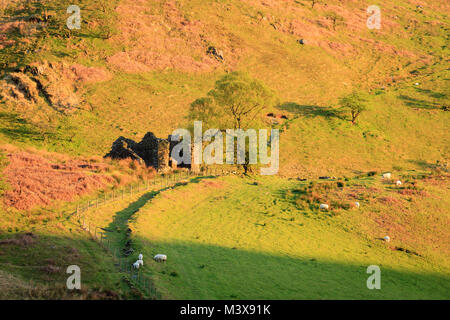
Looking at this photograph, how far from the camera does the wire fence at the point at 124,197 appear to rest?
21.6 metres

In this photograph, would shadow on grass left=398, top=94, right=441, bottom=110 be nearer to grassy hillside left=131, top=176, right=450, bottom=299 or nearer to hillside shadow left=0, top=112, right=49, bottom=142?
grassy hillside left=131, top=176, right=450, bottom=299

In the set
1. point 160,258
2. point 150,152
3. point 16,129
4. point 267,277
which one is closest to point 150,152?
point 150,152

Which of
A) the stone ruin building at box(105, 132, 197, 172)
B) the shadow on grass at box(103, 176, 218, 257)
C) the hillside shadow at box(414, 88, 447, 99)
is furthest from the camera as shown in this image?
the hillside shadow at box(414, 88, 447, 99)

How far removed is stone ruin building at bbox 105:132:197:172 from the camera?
163 ft

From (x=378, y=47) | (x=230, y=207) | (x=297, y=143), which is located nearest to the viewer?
(x=230, y=207)

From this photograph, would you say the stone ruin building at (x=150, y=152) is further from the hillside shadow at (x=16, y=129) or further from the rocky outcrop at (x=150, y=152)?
the hillside shadow at (x=16, y=129)

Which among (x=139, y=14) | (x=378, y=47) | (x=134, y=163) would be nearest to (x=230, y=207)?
(x=134, y=163)

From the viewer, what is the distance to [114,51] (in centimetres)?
7950

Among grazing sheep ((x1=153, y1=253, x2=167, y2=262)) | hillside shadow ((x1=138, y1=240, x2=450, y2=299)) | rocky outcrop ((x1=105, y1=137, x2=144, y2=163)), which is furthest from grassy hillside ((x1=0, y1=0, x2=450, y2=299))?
rocky outcrop ((x1=105, y1=137, x2=144, y2=163))

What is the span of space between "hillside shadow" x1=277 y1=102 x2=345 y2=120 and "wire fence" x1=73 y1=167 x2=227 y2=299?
30384mm

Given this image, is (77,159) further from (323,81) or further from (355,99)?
(323,81)

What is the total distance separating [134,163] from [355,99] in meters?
47.6

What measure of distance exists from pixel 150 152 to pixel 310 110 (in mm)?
41238
